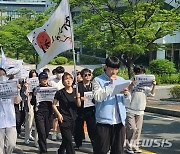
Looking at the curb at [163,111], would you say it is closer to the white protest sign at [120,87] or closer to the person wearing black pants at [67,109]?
the person wearing black pants at [67,109]

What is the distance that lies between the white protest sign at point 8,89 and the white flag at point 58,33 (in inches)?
52.6

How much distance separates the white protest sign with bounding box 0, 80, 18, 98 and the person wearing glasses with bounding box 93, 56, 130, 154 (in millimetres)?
1371

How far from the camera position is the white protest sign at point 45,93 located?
25.6 ft

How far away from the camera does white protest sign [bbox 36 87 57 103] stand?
780 centimetres

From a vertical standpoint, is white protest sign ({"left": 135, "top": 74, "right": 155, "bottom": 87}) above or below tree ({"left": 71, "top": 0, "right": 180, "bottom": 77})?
below

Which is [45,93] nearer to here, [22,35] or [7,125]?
[7,125]

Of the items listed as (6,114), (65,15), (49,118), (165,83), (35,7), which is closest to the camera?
(6,114)

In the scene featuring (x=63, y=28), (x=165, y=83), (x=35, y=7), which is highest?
(x=35, y=7)

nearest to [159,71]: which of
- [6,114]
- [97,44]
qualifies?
[97,44]

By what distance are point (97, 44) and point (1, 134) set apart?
1345 centimetres

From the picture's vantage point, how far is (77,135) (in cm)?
842

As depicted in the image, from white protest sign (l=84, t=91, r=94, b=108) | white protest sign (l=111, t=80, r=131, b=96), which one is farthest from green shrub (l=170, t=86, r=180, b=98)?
white protest sign (l=111, t=80, r=131, b=96)

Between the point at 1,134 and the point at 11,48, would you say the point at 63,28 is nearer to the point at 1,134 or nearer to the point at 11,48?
the point at 1,134

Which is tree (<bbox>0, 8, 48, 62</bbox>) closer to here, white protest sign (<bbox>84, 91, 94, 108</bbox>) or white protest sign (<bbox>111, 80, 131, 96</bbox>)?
white protest sign (<bbox>84, 91, 94, 108</bbox>)
